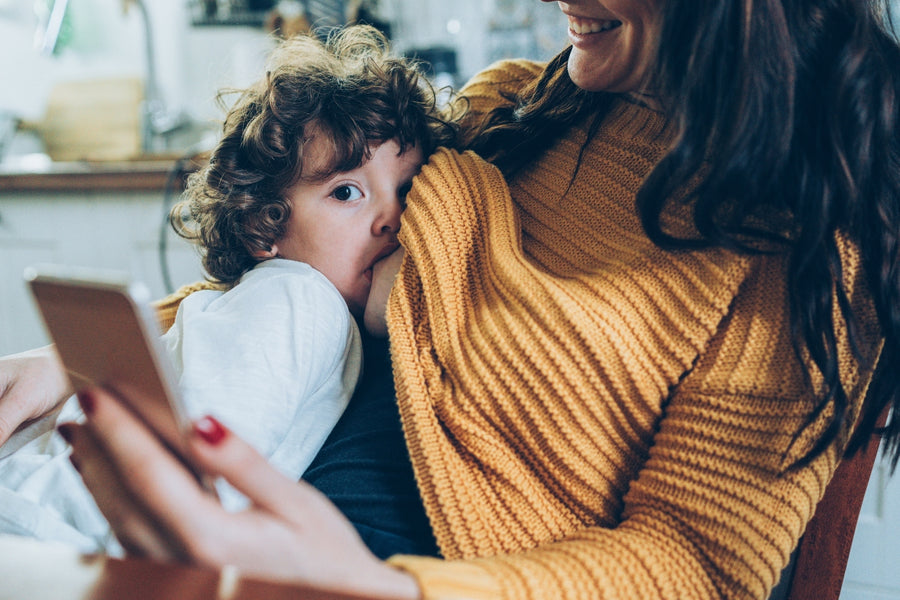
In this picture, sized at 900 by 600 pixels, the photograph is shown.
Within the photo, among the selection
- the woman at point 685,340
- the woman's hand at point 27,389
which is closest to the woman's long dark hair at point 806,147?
the woman at point 685,340

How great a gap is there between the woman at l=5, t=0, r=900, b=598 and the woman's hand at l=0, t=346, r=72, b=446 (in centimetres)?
41

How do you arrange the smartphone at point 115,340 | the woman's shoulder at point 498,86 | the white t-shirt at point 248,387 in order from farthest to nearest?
the woman's shoulder at point 498,86 → the white t-shirt at point 248,387 → the smartphone at point 115,340

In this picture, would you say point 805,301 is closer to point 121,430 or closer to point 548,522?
point 548,522

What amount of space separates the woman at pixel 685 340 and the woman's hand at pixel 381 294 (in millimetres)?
93

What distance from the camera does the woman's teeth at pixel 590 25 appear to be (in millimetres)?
747

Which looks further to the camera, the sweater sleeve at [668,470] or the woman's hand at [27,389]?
the woman's hand at [27,389]

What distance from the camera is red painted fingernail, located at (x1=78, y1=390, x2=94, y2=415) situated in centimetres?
41

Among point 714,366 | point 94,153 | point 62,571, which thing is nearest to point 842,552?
point 714,366

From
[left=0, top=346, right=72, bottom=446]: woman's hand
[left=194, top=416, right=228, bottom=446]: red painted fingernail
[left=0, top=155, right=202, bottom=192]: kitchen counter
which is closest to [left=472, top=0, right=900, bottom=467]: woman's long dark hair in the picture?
[left=194, top=416, right=228, bottom=446]: red painted fingernail

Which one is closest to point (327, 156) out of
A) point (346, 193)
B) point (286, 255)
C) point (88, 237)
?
point (346, 193)

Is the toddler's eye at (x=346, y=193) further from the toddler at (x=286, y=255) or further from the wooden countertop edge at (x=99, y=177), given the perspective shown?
the wooden countertop edge at (x=99, y=177)

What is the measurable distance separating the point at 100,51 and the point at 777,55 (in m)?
2.86

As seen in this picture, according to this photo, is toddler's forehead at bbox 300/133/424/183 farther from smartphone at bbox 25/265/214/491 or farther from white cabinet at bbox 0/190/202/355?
white cabinet at bbox 0/190/202/355

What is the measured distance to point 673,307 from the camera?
630mm
